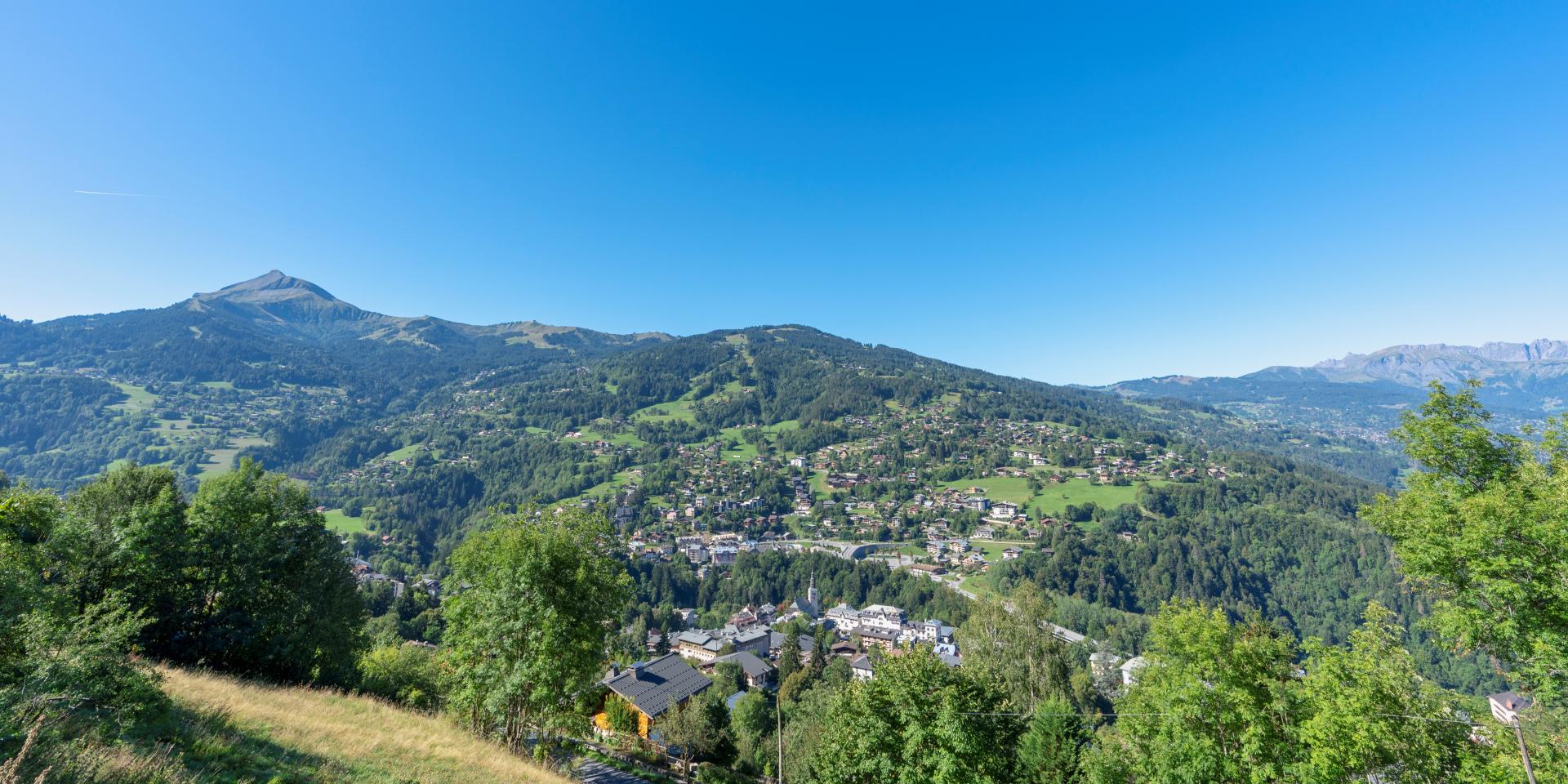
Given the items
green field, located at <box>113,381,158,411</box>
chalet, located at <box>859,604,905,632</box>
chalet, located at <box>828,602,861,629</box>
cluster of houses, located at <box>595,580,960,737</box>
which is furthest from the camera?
green field, located at <box>113,381,158,411</box>

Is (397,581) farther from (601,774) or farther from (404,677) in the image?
(601,774)

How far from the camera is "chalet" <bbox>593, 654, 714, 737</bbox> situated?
37.2 metres

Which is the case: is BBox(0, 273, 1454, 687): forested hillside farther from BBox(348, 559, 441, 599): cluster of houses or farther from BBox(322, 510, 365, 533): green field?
BBox(348, 559, 441, 599): cluster of houses

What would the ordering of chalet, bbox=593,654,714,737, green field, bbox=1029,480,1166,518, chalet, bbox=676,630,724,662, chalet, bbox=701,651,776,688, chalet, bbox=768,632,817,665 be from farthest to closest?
green field, bbox=1029,480,1166,518
chalet, bbox=676,630,724,662
chalet, bbox=768,632,817,665
chalet, bbox=701,651,776,688
chalet, bbox=593,654,714,737

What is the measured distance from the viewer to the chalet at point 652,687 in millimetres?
37250

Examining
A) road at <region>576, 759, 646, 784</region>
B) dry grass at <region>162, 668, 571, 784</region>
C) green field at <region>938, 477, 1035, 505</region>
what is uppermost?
dry grass at <region>162, 668, 571, 784</region>

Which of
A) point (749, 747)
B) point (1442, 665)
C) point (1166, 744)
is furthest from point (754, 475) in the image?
point (1166, 744)

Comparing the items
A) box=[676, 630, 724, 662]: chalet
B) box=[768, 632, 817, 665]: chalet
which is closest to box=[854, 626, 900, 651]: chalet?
box=[768, 632, 817, 665]: chalet

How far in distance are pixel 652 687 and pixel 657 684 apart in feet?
2.76

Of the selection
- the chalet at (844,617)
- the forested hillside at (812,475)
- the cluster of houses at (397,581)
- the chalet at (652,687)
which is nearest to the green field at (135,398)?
the forested hillside at (812,475)

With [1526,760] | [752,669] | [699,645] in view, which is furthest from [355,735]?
[699,645]

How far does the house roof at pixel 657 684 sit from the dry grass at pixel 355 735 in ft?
84.2

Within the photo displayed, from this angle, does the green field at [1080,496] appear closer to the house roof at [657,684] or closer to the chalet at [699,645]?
the chalet at [699,645]

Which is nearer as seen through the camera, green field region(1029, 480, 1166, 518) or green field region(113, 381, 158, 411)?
green field region(1029, 480, 1166, 518)
